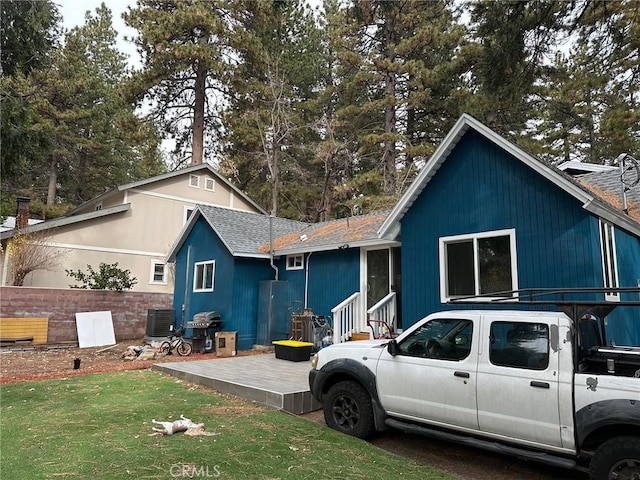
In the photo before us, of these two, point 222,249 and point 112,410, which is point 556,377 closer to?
point 112,410

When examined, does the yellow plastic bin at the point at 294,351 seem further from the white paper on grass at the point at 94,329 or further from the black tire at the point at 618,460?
the white paper on grass at the point at 94,329

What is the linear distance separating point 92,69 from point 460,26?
23.1 metres

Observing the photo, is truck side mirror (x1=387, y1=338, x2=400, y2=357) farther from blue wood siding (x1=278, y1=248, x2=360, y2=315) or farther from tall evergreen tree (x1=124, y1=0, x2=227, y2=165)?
tall evergreen tree (x1=124, y1=0, x2=227, y2=165)

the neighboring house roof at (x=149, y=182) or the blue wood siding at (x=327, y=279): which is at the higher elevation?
the neighboring house roof at (x=149, y=182)

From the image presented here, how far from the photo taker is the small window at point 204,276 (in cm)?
1475

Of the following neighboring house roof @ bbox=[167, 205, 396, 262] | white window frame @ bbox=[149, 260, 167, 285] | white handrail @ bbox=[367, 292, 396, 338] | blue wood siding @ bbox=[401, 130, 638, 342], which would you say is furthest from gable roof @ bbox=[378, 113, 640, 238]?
white window frame @ bbox=[149, 260, 167, 285]

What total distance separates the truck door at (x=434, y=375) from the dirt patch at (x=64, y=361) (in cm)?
756

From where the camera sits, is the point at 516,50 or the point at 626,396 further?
the point at 516,50

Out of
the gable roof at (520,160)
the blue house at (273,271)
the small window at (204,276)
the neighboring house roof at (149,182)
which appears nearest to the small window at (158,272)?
the neighboring house roof at (149,182)

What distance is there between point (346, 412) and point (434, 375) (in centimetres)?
145

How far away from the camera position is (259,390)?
693cm

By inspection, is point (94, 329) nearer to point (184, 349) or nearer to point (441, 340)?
point (184, 349)

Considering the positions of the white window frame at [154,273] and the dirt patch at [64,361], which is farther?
the white window frame at [154,273]

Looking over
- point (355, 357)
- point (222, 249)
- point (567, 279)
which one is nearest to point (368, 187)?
point (222, 249)
